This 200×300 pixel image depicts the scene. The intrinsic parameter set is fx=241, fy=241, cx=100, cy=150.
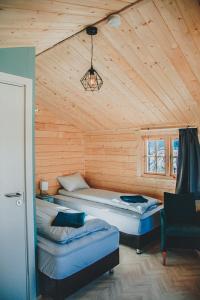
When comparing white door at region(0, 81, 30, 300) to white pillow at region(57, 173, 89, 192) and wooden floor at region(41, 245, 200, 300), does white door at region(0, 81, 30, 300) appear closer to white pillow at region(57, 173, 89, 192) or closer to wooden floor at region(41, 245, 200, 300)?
wooden floor at region(41, 245, 200, 300)

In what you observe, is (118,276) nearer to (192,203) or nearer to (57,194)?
(192,203)

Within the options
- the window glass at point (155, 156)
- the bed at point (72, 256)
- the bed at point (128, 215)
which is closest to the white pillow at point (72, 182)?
the bed at point (128, 215)

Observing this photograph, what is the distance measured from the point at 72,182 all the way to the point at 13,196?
2765 millimetres

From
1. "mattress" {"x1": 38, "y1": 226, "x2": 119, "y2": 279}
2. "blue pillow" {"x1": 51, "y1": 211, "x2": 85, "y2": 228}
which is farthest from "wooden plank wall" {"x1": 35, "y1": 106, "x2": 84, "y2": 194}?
"mattress" {"x1": 38, "y1": 226, "x2": 119, "y2": 279}

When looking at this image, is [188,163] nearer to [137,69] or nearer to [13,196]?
[137,69]

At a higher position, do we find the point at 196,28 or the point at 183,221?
the point at 196,28

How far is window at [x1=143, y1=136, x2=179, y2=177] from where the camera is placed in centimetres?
423

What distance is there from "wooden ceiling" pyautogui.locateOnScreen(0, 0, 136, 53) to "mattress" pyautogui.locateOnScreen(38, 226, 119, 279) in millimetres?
1882

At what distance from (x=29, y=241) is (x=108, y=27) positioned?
2317 millimetres

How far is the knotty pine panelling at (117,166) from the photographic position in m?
4.42

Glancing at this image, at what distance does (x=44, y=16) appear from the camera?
1.70m

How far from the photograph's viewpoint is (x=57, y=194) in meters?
4.93

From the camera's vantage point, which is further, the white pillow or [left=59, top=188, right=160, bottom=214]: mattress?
the white pillow

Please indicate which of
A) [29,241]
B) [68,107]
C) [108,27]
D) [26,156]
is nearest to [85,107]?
[68,107]
